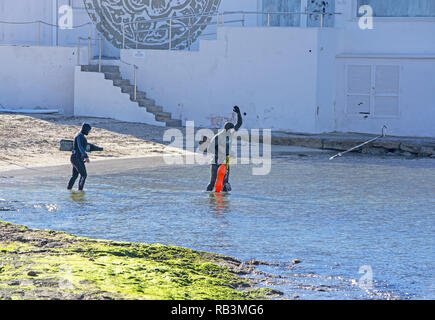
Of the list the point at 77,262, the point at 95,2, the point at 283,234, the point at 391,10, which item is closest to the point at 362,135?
the point at 391,10

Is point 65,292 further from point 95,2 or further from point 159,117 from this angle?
point 95,2

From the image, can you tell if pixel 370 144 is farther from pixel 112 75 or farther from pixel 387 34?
pixel 112 75

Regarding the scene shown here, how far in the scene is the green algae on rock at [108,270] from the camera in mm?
9305

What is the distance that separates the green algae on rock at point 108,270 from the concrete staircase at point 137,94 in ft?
47.3

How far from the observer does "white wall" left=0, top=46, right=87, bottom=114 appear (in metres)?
Result: 28.4

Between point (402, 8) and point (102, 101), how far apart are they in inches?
384

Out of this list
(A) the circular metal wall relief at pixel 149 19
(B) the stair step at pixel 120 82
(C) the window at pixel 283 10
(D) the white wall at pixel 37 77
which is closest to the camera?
(C) the window at pixel 283 10

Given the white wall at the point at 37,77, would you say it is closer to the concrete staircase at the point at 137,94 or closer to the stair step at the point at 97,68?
the stair step at the point at 97,68

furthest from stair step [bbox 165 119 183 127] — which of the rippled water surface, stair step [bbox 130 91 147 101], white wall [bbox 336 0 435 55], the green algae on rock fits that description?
the green algae on rock

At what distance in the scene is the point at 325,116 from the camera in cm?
2644

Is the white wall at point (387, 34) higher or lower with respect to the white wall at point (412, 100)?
higher

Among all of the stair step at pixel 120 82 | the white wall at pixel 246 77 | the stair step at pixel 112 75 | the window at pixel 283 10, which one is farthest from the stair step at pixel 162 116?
the window at pixel 283 10

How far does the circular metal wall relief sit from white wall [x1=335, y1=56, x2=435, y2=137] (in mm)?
5264

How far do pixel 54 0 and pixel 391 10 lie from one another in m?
11.1
